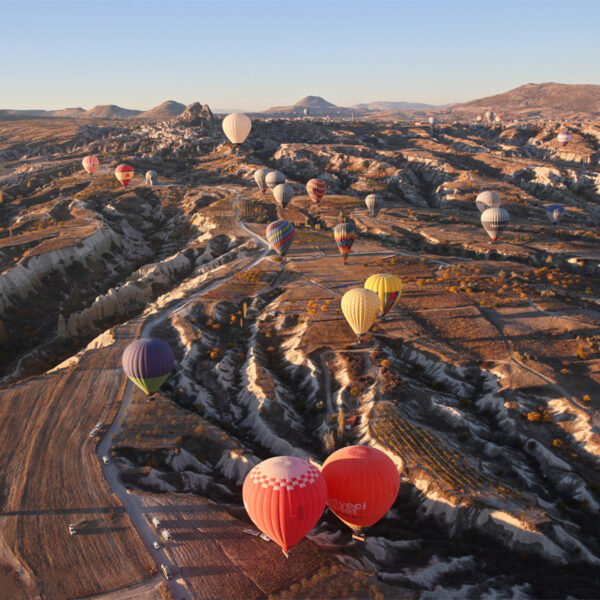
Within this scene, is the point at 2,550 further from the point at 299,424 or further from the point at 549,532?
the point at 549,532

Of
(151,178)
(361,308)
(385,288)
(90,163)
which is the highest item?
(90,163)

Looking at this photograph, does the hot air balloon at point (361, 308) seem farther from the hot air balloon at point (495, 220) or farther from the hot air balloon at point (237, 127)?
the hot air balloon at point (237, 127)

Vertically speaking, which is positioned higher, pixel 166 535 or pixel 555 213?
pixel 555 213

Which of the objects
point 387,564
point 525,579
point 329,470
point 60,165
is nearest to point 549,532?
point 525,579

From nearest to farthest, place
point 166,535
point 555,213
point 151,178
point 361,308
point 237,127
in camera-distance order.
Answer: point 166,535 → point 361,308 → point 555,213 → point 237,127 → point 151,178

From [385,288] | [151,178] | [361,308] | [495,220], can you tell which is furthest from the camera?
[151,178]

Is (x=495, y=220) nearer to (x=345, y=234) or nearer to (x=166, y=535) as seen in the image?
(x=345, y=234)

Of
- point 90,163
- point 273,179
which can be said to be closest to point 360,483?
point 273,179
